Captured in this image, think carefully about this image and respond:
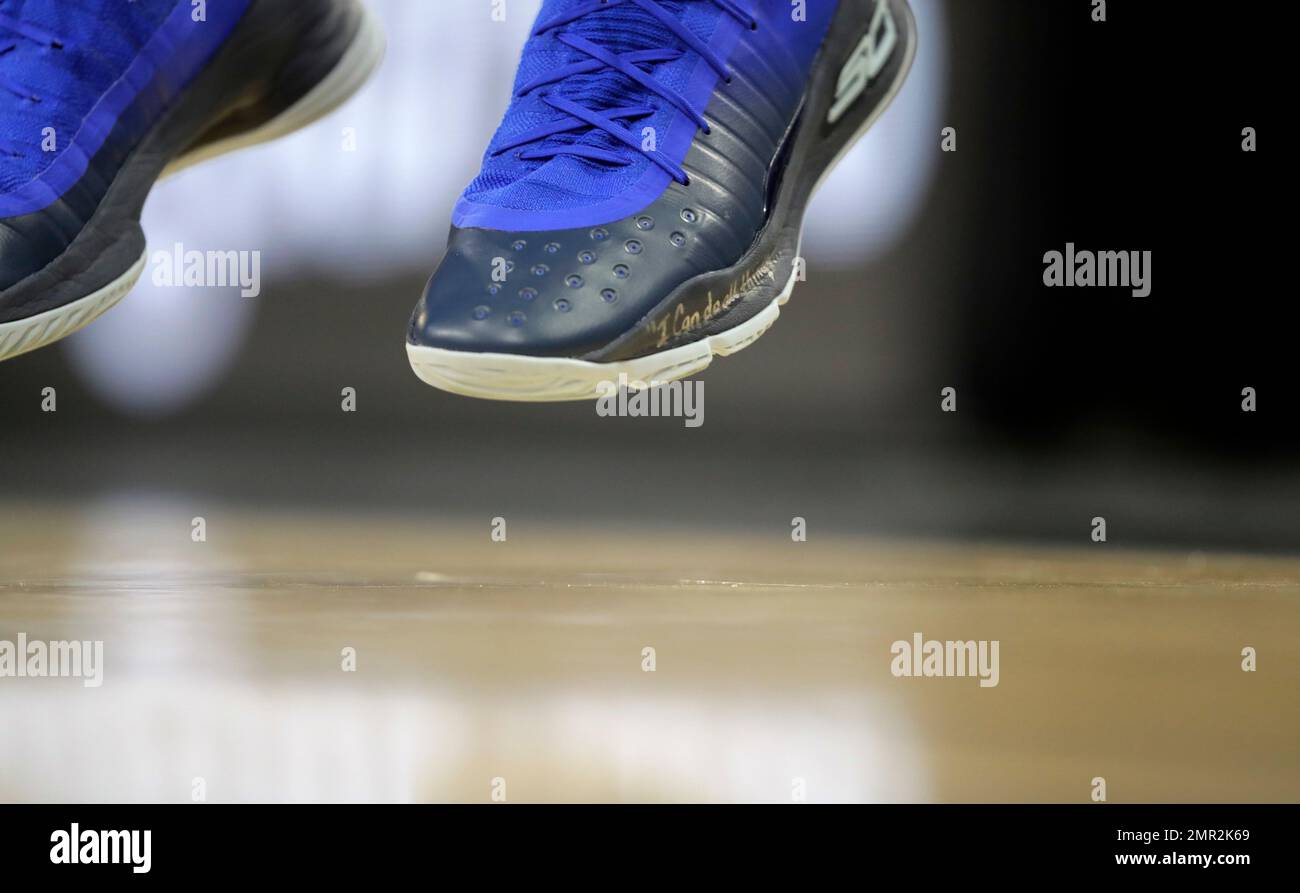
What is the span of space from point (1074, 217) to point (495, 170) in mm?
2213

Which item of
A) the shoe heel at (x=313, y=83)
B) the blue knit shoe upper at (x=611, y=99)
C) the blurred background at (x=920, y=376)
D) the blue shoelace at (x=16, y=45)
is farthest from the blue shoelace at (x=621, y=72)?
the blurred background at (x=920, y=376)

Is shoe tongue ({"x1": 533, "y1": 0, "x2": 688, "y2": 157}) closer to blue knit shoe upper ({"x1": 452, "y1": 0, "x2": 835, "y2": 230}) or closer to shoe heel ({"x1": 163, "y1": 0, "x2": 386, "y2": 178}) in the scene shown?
blue knit shoe upper ({"x1": 452, "y1": 0, "x2": 835, "y2": 230})

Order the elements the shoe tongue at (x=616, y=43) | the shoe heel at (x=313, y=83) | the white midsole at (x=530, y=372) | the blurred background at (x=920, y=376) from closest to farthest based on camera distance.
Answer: the white midsole at (x=530, y=372) → the shoe tongue at (x=616, y=43) → the shoe heel at (x=313, y=83) → the blurred background at (x=920, y=376)

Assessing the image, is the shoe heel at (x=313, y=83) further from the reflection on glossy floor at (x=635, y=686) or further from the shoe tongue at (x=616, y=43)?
the reflection on glossy floor at (x=635, y=686)

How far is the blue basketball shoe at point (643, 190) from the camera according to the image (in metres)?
0.40

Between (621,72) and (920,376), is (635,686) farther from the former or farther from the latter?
(920,376)

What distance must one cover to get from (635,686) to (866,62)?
393 mm

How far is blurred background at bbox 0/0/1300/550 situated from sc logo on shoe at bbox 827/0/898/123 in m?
1.78

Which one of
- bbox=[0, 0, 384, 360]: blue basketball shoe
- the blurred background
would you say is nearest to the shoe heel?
bbox=[0, 0, 384, 360]: blue basketball shoe

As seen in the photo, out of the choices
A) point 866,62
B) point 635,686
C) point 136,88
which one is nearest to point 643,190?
point 866,62

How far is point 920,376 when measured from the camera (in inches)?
99.4

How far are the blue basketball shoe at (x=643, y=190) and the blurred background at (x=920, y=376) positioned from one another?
6.01 ft

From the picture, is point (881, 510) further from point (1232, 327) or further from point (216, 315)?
point (216, 315)

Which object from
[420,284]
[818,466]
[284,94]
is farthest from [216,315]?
[284,94]
